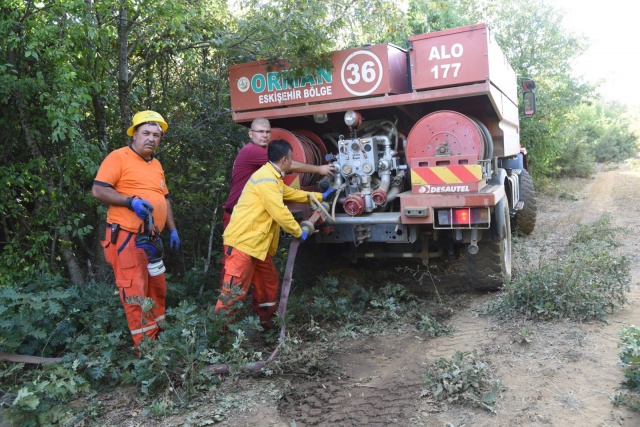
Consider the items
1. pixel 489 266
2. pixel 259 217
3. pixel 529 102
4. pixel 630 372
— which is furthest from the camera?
pixel 529 102

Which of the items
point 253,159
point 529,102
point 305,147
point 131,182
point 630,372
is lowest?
point 630,372

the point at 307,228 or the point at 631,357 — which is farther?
the point at 307,228

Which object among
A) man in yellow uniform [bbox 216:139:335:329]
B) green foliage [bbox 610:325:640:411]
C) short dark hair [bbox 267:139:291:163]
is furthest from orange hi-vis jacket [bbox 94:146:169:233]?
green foliage [bbox 610:325:640:411]

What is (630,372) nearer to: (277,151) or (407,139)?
(407,139)

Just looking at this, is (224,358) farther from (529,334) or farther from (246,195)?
(529,334)

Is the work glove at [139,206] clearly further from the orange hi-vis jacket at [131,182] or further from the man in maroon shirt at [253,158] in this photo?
the man in maroon shirt at [253,158]

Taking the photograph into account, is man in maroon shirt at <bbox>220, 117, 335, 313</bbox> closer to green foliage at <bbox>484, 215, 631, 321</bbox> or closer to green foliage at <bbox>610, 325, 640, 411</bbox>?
green foliage at <bbox>484, 215, 631, 321</bbox>

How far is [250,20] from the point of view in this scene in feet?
16.8

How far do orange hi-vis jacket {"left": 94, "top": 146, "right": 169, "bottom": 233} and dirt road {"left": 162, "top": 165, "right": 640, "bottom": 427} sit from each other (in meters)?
1.48

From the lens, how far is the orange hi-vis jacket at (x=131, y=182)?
3832 mm

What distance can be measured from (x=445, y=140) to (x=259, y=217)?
1806mm

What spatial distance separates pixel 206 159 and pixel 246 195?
234 cm

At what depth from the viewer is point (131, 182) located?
3.94 metres

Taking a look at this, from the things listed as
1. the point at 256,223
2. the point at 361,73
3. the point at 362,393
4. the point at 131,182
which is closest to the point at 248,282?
the point at 256,223
